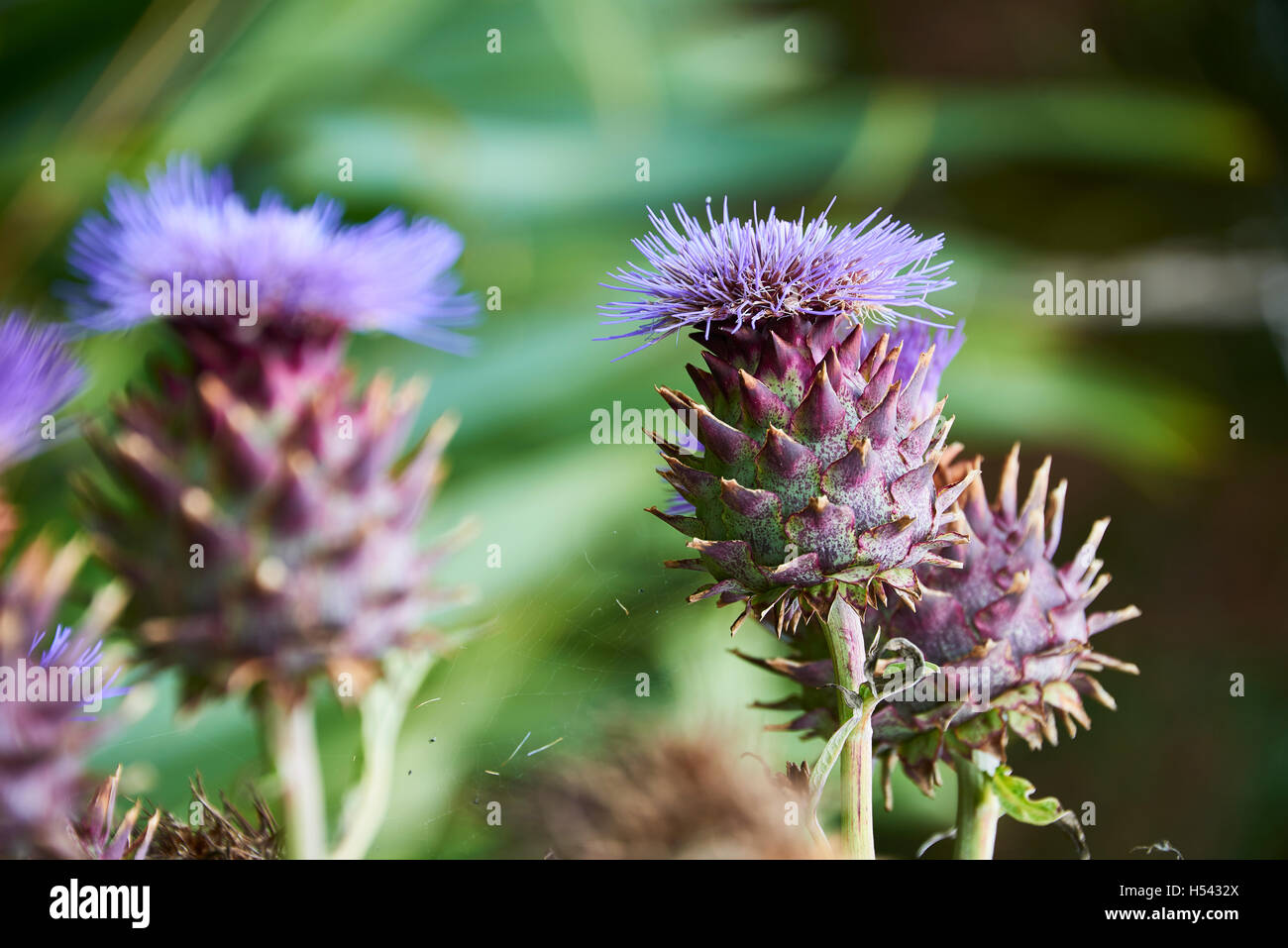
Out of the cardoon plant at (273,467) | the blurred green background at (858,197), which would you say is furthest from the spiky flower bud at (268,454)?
the blurred green background at (858,197)

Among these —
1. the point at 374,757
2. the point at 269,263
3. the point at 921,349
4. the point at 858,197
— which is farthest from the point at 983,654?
the point at 858,197

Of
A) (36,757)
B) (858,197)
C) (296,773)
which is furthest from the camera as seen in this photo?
(858,197)

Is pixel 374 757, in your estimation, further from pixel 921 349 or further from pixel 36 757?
pixel 921 349

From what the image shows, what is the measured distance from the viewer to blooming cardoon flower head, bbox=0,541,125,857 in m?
0.49

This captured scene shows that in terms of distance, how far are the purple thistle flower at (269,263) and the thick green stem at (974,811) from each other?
1.31 ft

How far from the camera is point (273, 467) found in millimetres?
618

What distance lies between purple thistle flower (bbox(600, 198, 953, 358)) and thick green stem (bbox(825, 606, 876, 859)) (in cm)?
18

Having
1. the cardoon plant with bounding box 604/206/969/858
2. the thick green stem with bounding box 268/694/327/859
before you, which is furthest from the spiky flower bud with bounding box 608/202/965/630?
the thick green stem with bounding box 268/694/327/859

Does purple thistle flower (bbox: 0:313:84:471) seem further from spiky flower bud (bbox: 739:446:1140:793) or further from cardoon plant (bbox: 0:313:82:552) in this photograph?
spiky flower bud (bbox: 739:446:1140:793)

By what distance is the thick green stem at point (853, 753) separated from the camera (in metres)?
0.57

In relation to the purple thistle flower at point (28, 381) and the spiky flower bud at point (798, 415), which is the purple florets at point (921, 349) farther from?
the purple thistle flower at point (28, 381)

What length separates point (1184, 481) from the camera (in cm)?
192

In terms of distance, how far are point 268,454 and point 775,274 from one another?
31 cm

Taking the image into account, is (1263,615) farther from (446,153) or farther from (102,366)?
(102,366)
